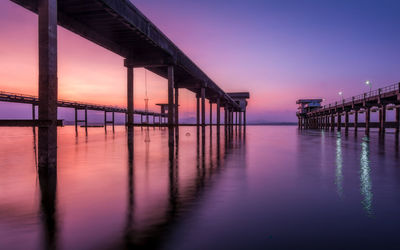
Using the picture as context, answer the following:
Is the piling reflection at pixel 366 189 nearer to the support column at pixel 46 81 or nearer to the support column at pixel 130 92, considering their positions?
the support column at pixel 46 81

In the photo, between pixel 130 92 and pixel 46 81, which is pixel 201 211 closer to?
pixel 46 81

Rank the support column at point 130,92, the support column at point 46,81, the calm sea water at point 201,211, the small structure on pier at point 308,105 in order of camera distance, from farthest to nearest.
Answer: the small structure on pier at point 308,105 < the support column at point 130,92 < the support column at point 46,81 < the calm sea water at point 201,211

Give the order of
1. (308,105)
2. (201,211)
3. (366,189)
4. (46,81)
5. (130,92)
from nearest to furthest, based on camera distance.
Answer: (201,211) < (366,189) < (46,81) < (130,92) < (308,105)

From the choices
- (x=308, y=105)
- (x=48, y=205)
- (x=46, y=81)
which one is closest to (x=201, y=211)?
(x=48, y=205)

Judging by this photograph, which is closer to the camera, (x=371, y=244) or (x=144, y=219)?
(x=371, y=244)

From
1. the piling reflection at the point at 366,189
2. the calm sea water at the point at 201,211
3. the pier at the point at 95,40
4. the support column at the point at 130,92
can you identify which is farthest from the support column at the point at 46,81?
the support column at the point at 130,92

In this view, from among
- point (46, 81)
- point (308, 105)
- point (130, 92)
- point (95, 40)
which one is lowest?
point (46, 81)

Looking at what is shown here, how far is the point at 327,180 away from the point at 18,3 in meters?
12.7

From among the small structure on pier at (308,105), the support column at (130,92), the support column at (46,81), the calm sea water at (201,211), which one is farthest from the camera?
the small structure on pier at (308,105)

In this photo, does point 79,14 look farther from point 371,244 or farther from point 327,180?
point 371,244

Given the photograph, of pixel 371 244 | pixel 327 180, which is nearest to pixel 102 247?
pixel 371 244

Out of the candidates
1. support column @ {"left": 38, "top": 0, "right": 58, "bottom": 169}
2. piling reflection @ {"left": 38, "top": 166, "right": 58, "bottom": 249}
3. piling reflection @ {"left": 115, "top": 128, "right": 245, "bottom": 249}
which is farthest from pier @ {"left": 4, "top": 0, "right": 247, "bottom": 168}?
piling reflection @ {"left": 115, "top": 128, "right": 245, "bottom": 249}

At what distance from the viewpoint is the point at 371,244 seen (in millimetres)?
3088

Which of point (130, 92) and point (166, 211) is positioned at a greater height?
point (130, 92)
